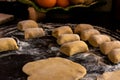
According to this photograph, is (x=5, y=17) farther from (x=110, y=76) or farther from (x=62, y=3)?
(x=110, y=76)

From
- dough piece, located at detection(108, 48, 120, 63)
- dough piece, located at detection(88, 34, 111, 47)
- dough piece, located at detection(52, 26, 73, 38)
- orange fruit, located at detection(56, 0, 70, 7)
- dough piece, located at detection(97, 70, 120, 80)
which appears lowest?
dough piece, located at detection(97, 70, 120, 80)

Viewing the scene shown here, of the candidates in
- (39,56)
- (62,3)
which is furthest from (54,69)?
(62,3)

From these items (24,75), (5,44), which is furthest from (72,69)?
(5,44)

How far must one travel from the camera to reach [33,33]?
1188 mm

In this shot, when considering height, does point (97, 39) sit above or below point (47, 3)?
below

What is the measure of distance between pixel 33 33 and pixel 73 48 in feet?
0.73

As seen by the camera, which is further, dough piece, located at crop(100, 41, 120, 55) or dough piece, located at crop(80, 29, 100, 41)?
dough piece, located at crop(80, 29, 100, 41)

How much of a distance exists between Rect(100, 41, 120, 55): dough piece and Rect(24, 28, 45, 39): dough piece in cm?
28

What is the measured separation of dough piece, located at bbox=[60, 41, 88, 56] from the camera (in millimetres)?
1047

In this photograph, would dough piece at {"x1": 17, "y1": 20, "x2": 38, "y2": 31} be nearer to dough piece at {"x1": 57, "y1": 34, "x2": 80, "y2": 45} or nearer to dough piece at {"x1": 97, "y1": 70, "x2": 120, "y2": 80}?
dough piece at {"x1": 57, "y1": 34, "x2": 80, "y2": 45}

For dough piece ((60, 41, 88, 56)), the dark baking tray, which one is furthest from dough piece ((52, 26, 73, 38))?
dough piece ((60, 41, 88, 56))

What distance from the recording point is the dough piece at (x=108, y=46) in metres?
1.05

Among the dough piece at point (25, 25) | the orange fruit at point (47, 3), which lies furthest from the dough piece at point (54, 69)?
the orange fruit at point (47, 3)

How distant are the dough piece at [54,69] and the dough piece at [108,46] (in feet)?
0.46
